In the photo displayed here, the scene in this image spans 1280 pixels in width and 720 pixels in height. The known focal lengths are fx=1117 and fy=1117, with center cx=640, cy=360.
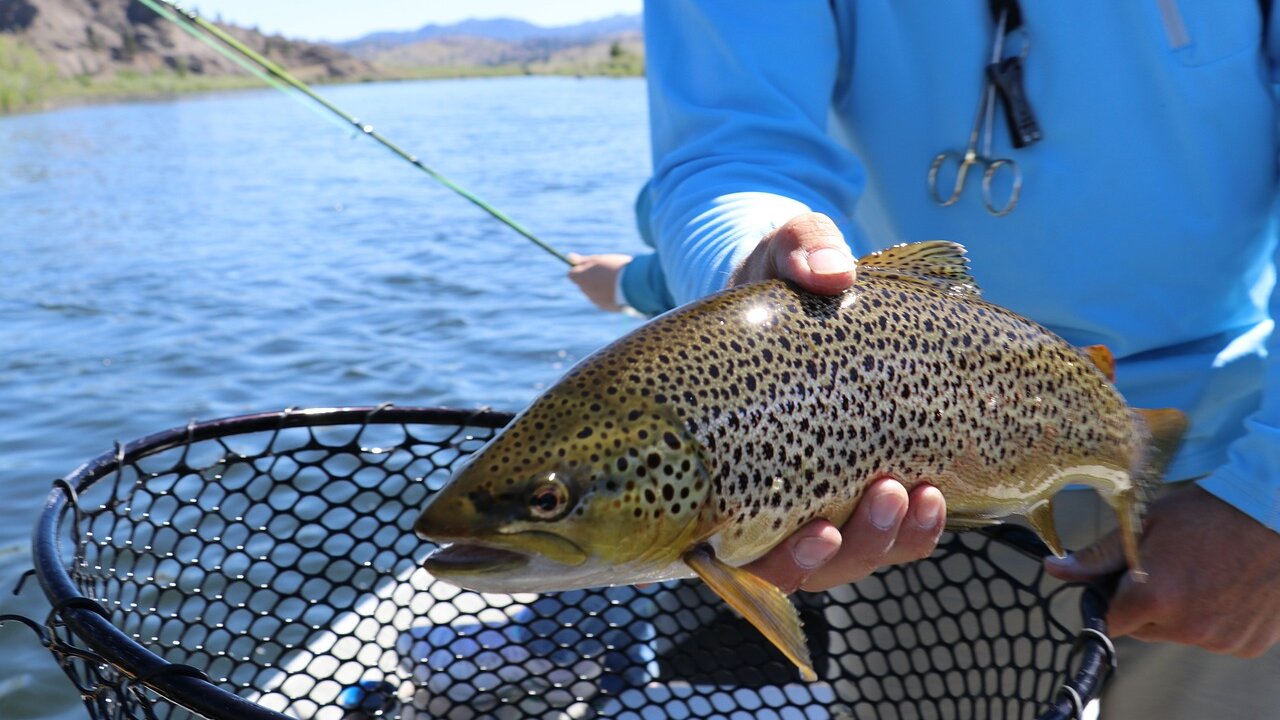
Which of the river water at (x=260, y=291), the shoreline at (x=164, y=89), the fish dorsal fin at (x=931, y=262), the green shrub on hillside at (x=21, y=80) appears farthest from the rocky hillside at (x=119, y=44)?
the fish dorsal fin at (x=931, y=262)

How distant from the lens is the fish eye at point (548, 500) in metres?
1.56

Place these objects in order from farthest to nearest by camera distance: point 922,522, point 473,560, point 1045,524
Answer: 1. point 1045,524
2. point 922,522
3. point 473,560

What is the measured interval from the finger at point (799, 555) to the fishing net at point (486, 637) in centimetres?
42

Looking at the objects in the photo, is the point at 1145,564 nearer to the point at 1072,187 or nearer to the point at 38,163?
the point at 1072,187

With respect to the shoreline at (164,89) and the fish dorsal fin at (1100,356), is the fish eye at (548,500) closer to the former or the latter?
the fish dorsal fin at (1100,356)

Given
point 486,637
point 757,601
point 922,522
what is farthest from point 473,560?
point 486,637

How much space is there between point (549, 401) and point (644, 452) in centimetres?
17

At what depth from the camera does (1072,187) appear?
2332 mm

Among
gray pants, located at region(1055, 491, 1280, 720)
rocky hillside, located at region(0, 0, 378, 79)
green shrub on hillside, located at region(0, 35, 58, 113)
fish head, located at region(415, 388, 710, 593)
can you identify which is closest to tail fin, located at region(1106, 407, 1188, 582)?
gray pants, located at region(1055, 491, 1280, 720)

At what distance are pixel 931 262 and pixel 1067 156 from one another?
0.56 m

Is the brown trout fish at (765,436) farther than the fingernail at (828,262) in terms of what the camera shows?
No

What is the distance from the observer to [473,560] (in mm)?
1558

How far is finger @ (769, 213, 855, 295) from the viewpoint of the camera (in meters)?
1.77

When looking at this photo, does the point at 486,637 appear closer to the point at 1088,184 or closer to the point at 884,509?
the point at 884,509
